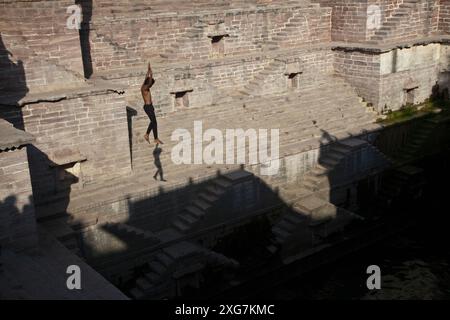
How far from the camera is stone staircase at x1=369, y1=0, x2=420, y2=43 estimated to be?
18.7 metres

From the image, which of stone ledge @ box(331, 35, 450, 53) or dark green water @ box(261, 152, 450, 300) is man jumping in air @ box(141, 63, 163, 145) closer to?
dark green water @ box(261, 152, 450, 300)

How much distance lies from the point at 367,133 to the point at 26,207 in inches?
415

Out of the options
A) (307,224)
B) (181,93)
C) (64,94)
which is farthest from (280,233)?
(64,94)

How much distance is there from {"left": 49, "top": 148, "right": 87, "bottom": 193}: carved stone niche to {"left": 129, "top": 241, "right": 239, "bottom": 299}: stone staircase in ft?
8.37

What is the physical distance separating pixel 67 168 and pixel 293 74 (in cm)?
854

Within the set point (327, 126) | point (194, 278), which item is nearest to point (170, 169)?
point (194, 278)

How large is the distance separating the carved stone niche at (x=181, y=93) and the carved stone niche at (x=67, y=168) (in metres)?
3.99

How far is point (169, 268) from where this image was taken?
1240 cm

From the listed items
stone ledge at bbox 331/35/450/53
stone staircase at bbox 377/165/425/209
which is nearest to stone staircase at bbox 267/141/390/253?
stone staircase at bbox 377/165/425/209

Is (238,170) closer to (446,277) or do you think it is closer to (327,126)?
(327,126)

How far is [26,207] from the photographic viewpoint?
34.7ft

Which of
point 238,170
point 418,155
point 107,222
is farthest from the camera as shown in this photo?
point 418,155

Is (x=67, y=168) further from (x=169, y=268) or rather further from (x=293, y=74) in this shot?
(x=293, y=74)

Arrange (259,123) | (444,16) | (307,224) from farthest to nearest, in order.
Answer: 1. (444,16)
2. (259,123)
3. (307,224)
